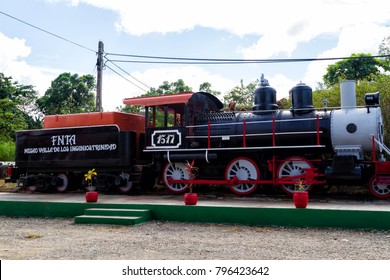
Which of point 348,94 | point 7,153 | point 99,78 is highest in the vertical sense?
point 99,78

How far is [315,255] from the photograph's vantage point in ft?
15.7

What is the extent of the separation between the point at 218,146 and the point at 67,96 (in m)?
29.4

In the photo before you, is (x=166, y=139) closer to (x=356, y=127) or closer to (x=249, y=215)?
(x=249, y=215)

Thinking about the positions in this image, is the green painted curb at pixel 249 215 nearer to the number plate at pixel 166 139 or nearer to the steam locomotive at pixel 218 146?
the steam locomotive at pixel 218 146

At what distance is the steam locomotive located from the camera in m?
9.09

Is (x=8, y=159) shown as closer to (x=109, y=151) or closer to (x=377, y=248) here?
(x=109, y=151)

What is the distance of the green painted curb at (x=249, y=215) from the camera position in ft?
20.9

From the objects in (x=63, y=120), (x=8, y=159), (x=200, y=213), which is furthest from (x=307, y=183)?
(x=8, y=159)

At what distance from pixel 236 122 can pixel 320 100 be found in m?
4.93

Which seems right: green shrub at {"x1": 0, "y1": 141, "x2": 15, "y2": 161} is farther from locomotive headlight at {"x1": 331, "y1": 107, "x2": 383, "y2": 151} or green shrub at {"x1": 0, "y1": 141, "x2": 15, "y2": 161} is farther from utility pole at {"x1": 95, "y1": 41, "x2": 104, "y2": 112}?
locomotive headlight at {"x1": 331, "y1": 107, "x2": 383, "y2": 151}

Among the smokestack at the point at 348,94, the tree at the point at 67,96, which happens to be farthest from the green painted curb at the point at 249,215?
the tree at the point at 67,96

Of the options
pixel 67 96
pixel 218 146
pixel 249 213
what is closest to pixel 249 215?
pixel 249 213

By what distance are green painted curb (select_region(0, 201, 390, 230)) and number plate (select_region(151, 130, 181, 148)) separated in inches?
112

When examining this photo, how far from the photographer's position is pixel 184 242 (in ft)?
18.5
